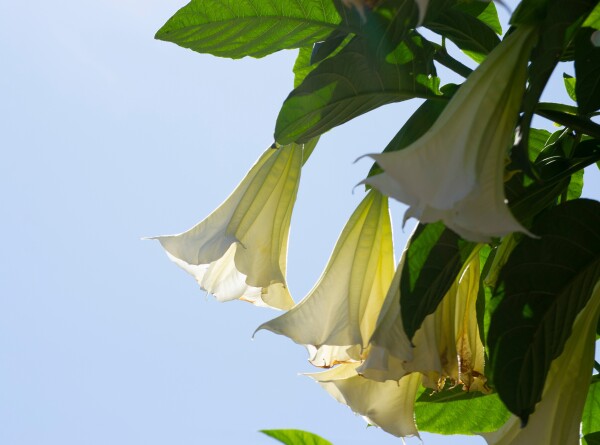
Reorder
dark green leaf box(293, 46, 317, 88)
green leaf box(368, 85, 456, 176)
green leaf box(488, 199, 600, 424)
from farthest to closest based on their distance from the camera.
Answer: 1. dark green leaf box(293, 46, 317, 88)
2. green leaf box(368, 85, 456, 176)
3. green leaf box(488, 199, 600, 424)

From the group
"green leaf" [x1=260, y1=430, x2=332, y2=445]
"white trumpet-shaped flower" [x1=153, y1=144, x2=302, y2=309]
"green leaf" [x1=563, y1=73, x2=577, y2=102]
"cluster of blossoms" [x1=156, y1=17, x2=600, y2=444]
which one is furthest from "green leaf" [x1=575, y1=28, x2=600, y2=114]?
"green leaf" [x1=260, y1=430, x2=332, y2=445]

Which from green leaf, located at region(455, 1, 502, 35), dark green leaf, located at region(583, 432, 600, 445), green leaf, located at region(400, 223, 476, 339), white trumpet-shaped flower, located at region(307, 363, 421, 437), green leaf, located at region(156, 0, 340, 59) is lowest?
dark green leaf, located at region(583, 432, 600, 445)

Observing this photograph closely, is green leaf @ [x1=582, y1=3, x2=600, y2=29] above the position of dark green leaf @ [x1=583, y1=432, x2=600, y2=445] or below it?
above

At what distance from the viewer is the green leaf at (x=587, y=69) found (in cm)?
57

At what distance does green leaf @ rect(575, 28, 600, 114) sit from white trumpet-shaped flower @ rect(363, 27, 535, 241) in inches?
4.9

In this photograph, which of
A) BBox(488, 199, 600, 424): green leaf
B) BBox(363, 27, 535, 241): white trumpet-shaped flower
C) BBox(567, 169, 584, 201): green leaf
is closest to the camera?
BBox(363, 27, 535, 241): white trumpet-shaped flower

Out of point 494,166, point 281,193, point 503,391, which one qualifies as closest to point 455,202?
point 494,166

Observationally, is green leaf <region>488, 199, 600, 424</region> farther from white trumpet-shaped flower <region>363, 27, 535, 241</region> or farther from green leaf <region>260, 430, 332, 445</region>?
green leaf <region>260, 430, 332, 445</region>

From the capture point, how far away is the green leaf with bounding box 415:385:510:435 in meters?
0.84

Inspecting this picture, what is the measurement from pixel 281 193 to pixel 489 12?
0.27m

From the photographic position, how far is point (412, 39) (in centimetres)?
61

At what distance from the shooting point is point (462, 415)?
0.84 metres

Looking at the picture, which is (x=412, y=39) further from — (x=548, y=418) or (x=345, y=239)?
(x=548, y=418)

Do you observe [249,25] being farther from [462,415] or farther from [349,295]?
[462,415]
